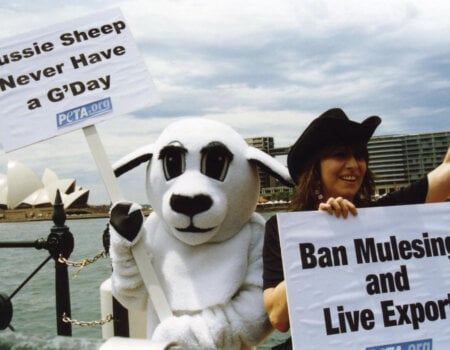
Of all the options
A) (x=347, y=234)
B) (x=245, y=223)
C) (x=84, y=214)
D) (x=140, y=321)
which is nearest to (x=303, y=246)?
(x=347, y=234)

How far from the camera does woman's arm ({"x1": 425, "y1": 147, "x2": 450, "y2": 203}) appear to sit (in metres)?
2.11

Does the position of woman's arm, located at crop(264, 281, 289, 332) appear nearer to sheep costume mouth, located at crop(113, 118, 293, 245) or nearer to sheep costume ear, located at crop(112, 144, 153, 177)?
sheep costume mouth, located at crop(113, 118, 293, 245)

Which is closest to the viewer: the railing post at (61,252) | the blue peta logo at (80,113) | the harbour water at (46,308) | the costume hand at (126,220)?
the harbour water at (46,308)

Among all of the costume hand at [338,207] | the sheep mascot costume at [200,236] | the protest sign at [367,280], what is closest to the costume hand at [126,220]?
the sheep mascot costume at [200,236]

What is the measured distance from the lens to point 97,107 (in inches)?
86.0

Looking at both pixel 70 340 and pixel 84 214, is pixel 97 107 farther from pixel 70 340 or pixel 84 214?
pixel 84 214

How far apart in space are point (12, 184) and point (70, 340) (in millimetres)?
46376

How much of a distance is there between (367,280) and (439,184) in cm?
65

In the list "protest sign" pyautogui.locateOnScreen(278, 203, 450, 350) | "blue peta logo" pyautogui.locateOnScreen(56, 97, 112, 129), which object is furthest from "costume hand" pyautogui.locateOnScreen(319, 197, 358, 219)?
"blue peta logo" pyautogui.locateOnScreen(56, 97, 112, 129)

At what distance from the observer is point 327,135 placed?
193 cm

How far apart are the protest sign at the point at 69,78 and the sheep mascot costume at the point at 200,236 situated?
0.27 metres

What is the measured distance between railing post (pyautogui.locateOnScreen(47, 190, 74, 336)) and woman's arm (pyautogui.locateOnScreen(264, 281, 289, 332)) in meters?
1.73

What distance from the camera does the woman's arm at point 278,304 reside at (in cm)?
175

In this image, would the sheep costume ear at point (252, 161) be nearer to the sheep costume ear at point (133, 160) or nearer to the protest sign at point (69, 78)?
the sheep costume ear at point (133, 160)
